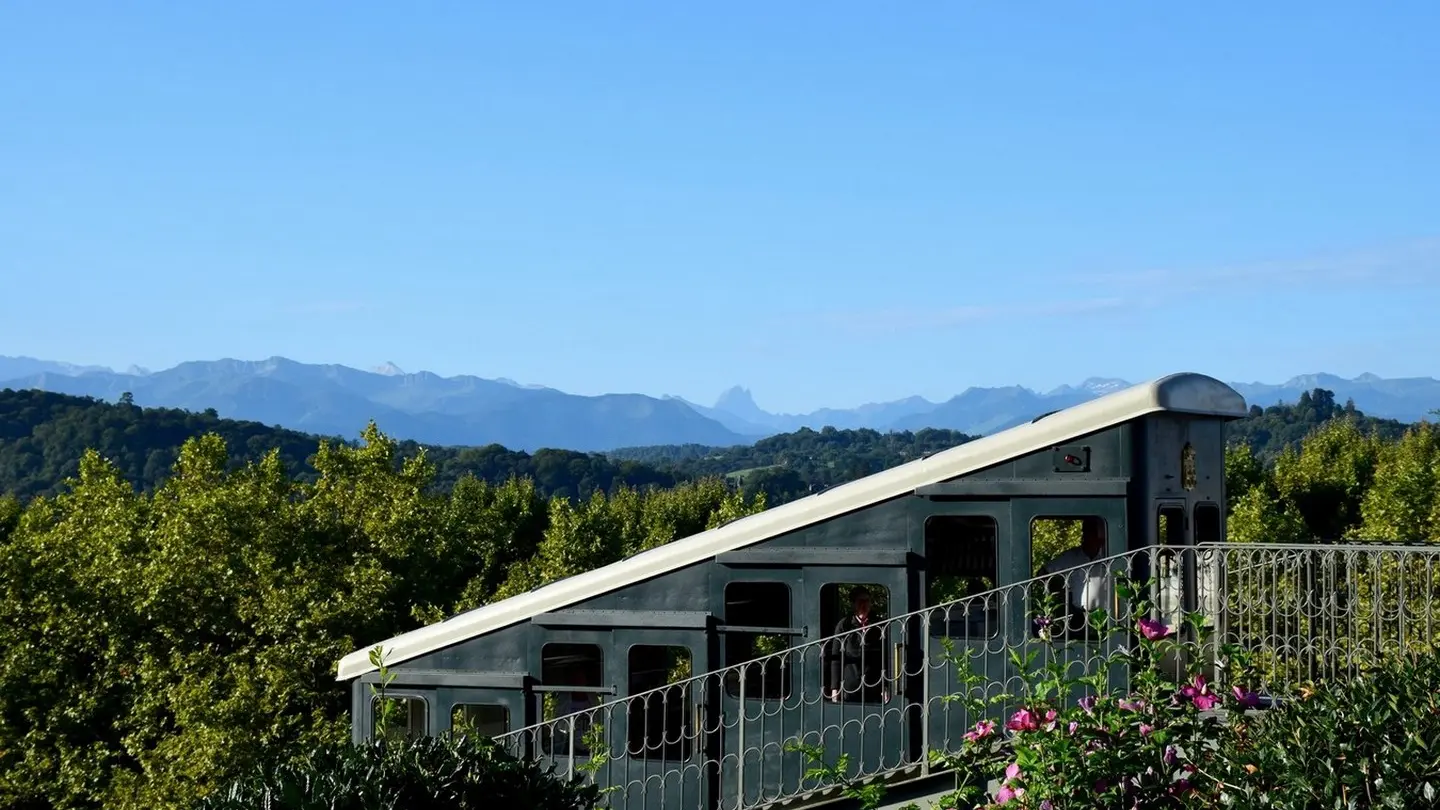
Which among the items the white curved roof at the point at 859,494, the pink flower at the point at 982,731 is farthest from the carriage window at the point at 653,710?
the pink flower at the point at 982,731

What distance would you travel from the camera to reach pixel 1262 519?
31.2 meters

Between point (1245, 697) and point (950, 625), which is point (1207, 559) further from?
point (1245, 697)

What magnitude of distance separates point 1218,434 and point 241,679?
18.7 m

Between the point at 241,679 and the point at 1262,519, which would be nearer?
the point at 241,679

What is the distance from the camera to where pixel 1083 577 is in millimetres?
13078

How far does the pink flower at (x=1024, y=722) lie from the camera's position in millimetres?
7820

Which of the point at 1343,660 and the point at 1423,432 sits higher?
the point at 1423,432

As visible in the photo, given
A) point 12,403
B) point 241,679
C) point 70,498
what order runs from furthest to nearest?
point 12,403 → point 70,498 → point 241,679

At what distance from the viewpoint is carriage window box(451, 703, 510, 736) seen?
1556 centimetres

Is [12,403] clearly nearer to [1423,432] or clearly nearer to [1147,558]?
[1423,432]

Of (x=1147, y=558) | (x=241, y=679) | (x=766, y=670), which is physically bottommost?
(x=241, y=679)

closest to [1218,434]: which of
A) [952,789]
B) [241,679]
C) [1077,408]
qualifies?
[1077,408]

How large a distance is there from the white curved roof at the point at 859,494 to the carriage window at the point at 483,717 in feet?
2.28

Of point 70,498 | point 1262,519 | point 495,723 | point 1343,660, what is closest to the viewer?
point 1343,660
